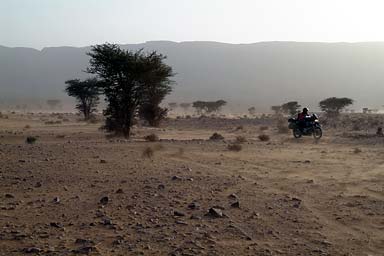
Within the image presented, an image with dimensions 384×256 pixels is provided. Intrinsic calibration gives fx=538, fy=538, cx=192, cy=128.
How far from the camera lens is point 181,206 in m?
9.70

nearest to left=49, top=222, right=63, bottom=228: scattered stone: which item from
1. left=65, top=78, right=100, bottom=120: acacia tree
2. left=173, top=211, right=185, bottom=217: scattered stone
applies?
left=173, top=211, right=185, bottom=217: scattered stone

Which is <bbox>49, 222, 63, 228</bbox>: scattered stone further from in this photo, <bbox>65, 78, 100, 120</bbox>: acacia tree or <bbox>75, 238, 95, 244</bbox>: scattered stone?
<bbox>65, 78, 100, 120</bbox>: acacia tree

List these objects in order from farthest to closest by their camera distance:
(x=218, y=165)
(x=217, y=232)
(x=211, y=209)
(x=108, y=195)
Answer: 1. (x=218, y=165)
2. (x=108, y=195)
3. (x=211, y=209)
4. (x=217, y=232)

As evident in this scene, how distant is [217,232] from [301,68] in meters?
173

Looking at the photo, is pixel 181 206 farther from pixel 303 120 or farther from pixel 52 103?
pixel 52 103

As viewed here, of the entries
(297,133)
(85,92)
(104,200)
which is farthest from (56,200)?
(85,92)

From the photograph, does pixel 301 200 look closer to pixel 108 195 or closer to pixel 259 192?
pixel 259 192

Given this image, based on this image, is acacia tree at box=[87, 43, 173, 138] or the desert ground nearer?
Result: the desert ground

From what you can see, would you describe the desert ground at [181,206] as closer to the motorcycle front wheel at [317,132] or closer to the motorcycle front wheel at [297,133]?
the motorcycle front wheel at [317,132]

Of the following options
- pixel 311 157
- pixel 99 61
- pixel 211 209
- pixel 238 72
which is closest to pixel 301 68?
pixel 238 72

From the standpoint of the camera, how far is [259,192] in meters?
11.4

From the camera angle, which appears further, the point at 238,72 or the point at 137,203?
the point at 238,72

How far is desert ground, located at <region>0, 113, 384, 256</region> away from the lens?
7.67 m

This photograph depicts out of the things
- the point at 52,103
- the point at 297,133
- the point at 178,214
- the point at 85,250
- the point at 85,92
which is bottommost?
the point at 85,250
